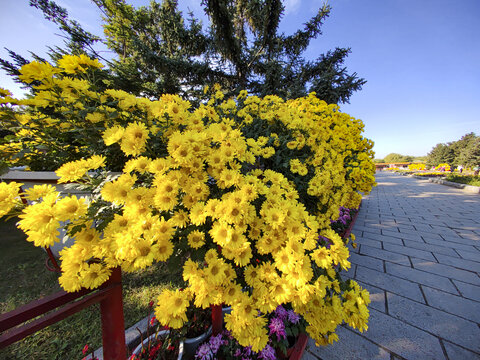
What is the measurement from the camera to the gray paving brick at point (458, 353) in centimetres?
135

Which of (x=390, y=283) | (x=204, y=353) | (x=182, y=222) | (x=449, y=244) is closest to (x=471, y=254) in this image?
(x=449, y=244)

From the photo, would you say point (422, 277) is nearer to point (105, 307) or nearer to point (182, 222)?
point (182, 222)

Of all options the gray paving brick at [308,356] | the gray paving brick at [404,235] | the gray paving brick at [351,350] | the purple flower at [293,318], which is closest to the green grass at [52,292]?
the purple flower at [293,318]

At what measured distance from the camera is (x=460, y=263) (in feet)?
8.11

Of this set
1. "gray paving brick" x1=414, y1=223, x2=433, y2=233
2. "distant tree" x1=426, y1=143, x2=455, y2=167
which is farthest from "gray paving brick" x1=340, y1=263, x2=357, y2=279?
"distant tree" x1=426, y1=143, x2=455, y2=167

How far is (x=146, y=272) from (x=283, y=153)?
2521mm

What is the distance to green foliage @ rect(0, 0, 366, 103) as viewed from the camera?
6.97m

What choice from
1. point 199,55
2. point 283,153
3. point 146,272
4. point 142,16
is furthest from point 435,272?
point 142,16

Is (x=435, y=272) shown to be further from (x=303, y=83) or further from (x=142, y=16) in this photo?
(x=142, y=16)

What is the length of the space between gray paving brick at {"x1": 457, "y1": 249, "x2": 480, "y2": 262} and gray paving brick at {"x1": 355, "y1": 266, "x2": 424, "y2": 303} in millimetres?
1422

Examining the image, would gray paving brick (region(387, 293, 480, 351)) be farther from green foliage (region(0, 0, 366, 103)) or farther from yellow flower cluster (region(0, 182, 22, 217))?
green foliage (region(0, 0, 366, 103))

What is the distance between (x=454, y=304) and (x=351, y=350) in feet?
4.56

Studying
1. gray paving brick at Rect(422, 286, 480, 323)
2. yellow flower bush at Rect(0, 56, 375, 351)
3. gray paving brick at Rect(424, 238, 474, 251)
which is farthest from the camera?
gray paving brick at Rect(424, 238, 474, 251)

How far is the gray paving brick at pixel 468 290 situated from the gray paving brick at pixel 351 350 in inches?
57.4
